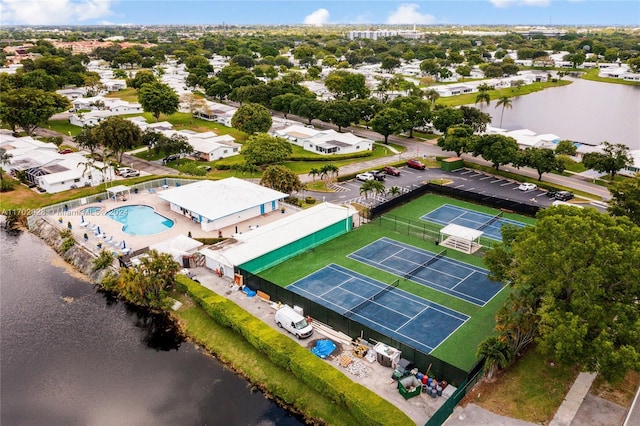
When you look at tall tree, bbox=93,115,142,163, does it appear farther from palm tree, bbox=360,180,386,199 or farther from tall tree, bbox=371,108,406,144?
tall tree, bbox=371,108,406,144

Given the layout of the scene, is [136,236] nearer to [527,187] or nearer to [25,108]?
[527,187]

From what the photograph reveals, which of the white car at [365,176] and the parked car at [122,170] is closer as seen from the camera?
the white car at [365,176]

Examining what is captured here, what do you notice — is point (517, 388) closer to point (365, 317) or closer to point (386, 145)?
point (365, 317)

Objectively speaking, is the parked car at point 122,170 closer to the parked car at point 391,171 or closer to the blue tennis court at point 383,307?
the parked car at point 391,171

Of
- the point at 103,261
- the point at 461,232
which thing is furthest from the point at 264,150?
the point at 461,232

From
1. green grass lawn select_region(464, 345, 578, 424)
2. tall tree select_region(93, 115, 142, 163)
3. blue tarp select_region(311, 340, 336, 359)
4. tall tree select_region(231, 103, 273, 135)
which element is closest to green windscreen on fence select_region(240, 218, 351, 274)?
blue tarp select_region(311, 340, 336, 359)

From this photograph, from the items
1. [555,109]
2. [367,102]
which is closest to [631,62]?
[555,109]

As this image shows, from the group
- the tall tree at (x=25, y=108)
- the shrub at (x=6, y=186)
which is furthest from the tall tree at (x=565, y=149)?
the tall tree at (x=25, y=108)
